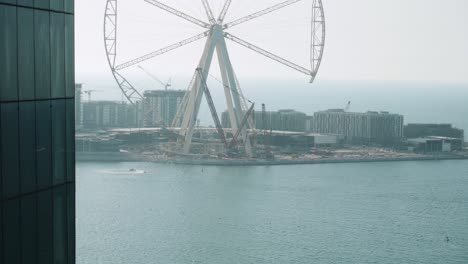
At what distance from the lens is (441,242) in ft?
42.7

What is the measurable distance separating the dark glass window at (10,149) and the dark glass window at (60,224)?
27 centimetres

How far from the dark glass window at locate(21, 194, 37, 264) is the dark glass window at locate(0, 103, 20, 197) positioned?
0.07 metres

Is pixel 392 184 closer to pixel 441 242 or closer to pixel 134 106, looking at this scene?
pixel 441 242

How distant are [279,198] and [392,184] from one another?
12.0ft

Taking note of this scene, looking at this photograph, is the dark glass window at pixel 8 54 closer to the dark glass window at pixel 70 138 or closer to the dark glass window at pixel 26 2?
the dark glass window at pixel 26 2

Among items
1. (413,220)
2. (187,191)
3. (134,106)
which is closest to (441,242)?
(413,220)

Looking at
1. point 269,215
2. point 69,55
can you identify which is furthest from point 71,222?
point 269,215

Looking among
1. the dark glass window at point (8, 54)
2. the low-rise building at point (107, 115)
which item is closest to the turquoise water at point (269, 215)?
the low-rise building at point (107, 115)

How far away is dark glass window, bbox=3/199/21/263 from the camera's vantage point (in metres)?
2.22

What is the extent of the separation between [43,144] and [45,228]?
0.22m

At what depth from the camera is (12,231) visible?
2260 millimetres

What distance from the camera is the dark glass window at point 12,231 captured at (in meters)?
2.22

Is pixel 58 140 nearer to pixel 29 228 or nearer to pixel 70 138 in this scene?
pixel 70 138

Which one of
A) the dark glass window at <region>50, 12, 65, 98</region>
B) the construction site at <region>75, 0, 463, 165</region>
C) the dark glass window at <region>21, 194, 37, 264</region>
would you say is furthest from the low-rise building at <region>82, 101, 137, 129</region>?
the dark glass window at <region>21, 194, 37, 264</region>
